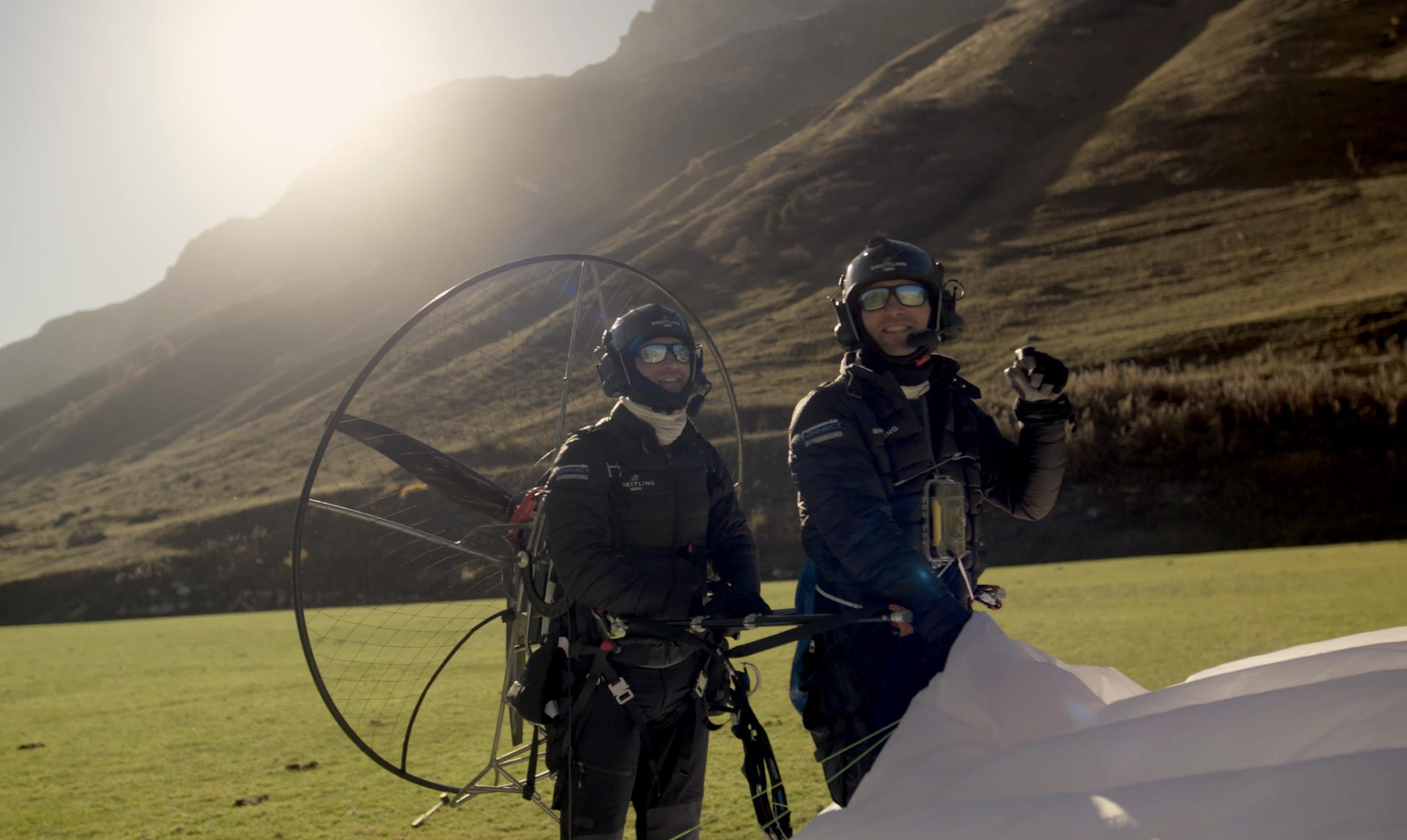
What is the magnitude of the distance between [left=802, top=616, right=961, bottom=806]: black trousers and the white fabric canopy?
0.89 feet

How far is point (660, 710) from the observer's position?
311 cm

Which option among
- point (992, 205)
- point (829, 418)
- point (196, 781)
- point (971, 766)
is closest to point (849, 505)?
point (829, 418)

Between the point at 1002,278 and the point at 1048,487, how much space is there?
34593 mm

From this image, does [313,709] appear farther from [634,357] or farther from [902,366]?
[902,366]

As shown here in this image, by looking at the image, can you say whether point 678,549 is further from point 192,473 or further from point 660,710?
point 192,473

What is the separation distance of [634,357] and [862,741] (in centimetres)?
152

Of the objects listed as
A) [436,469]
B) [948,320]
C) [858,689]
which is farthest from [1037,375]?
[436,469]

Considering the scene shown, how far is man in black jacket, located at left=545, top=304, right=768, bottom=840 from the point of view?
292 cm

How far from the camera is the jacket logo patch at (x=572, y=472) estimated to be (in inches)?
115

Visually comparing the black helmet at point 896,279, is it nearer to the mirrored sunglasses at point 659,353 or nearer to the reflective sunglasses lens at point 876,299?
the reflective sunglasses lens at point 876,299

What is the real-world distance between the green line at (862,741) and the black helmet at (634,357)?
127 centimetres

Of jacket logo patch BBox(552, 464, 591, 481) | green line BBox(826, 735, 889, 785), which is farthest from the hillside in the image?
green line BBox(826, 735, 889, 785)

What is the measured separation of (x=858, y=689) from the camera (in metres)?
2.79

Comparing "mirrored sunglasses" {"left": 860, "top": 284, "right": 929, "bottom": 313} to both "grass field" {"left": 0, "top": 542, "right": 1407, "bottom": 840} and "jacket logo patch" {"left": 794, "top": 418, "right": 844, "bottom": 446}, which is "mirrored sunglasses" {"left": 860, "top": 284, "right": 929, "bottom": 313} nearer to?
"jacket logo patch" {"left": 794, "top": 418, "right": 844, "bottom": 446}
